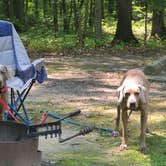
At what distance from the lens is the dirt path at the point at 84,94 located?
→ 660cm

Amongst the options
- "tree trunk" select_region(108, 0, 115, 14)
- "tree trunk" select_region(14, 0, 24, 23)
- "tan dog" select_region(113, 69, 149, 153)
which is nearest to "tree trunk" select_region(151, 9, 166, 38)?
"tree trunk" select_region(14, 0, 24, 23)

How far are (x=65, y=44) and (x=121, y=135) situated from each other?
1383 centimetres

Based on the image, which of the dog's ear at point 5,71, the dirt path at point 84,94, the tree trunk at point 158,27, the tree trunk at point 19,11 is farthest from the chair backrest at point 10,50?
the tree trunk at point 19,11

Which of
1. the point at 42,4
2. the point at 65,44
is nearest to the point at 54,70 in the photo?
the point at 65,44

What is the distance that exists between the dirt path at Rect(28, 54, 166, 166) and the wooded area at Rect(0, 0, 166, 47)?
3.62 metres

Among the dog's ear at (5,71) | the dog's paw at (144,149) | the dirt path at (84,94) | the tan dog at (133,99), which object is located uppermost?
the dog's ear at (5,71)

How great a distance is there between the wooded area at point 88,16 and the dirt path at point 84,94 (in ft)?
11.9

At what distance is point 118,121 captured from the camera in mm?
7270

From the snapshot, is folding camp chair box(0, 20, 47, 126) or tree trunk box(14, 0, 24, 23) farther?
tree trunk box(14, 0, 24, 23)

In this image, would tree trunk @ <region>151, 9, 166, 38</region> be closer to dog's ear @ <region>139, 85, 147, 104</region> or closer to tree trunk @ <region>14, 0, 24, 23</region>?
tree trunk @ <region>14, 0, 24, 23</region>

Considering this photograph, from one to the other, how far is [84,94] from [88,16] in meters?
18.3

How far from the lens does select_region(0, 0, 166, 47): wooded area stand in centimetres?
2117

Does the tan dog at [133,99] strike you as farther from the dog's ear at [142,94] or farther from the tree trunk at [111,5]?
the tree trunk at [111,5]

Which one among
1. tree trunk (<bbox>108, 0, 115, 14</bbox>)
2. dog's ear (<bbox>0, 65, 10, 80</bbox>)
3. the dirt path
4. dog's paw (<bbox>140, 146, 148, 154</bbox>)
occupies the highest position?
dog's ear (<bbox>0, 65, 10, 80</bbox>)
